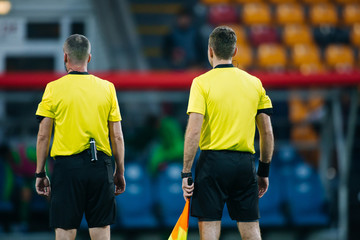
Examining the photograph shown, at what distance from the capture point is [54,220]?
449 centimetres

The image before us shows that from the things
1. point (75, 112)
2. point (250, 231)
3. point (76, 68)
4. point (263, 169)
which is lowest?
point (250, 231)

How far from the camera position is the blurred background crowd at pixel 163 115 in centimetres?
825

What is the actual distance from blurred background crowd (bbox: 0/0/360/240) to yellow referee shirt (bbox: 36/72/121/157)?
10.6ft

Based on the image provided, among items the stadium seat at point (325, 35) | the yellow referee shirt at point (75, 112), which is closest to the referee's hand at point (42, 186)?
the yellow referee shirt at point (75, 112)

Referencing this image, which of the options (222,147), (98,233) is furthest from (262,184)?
(98,233)

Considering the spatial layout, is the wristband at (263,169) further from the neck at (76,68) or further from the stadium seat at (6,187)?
the stadium seat at (6,187)

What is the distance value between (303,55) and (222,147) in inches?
Result: 344

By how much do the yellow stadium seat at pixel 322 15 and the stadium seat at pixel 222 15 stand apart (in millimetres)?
1870

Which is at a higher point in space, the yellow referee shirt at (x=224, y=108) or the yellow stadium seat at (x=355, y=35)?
the yellow stadium seat at (x=355, y=35)

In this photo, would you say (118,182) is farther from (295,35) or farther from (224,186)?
(295,35)

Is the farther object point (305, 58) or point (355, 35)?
point (355, 35)

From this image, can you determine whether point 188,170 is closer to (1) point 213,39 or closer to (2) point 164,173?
(1) point 213,39

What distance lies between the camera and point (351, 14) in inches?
560

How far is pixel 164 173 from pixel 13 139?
2.69 meters
